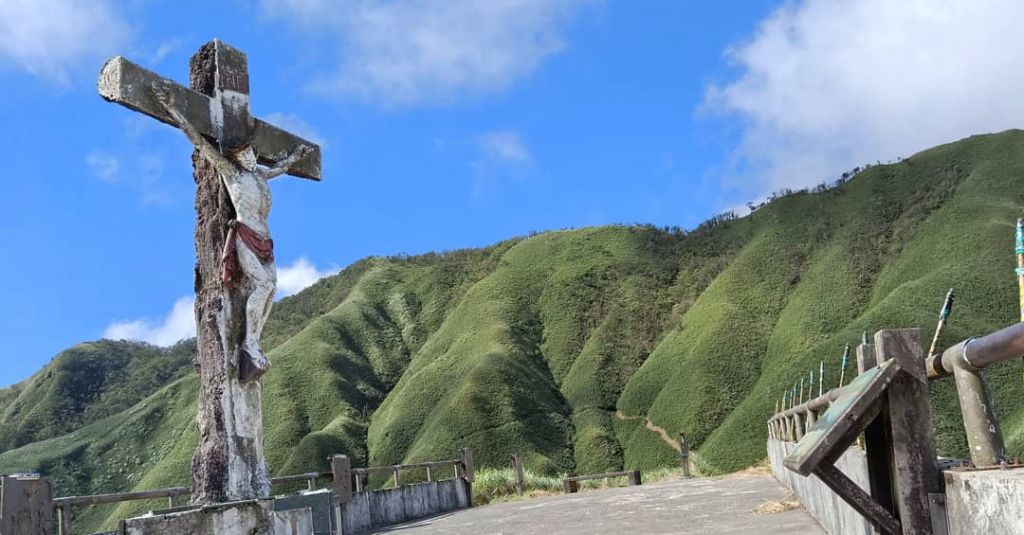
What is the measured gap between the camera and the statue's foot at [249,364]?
5641 millimetres

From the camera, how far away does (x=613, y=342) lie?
56.0 meters

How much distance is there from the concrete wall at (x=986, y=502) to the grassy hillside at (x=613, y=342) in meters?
25.8

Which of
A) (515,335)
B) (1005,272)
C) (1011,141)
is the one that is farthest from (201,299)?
(1011,141)

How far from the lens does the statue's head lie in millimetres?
6219

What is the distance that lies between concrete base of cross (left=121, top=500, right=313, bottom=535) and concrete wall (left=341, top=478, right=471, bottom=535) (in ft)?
29.8

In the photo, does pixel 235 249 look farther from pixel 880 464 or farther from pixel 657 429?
pixel 657 429

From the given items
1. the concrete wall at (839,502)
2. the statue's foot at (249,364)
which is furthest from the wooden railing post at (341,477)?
the statue's foot at (249,364)

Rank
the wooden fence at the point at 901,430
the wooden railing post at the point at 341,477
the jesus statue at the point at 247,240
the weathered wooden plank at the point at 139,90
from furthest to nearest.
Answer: the wooden railing post at the point at 341,477, the jesus statue at the point at 247,240, the weathered wooden plank at the point at 139,90, the wooden fence at the point at 901,430

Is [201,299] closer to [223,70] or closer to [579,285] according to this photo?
[223,70]

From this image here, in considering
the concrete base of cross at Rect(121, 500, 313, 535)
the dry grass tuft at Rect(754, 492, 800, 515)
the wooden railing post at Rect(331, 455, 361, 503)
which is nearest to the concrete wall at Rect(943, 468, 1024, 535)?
the concrete base of cross at Rect(121, 500, 313, 535)

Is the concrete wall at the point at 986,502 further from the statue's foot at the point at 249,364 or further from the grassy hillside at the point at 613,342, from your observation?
the grassy hillside at the point at 613,342

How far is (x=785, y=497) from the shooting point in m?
12.2

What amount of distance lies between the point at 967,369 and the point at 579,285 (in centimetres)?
6050

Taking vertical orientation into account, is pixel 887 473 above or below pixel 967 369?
below
